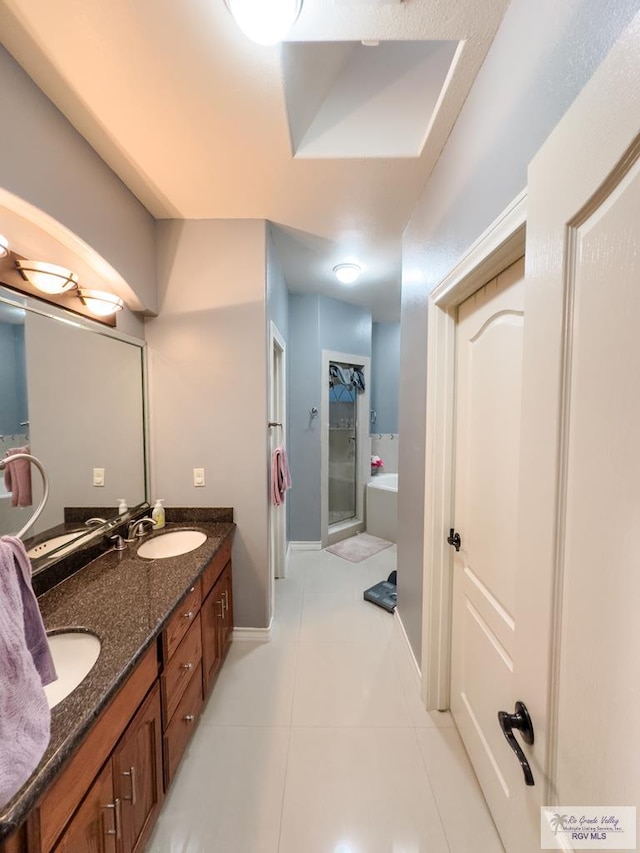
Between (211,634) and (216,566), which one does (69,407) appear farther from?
(211,634)

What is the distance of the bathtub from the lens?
11.9 ft

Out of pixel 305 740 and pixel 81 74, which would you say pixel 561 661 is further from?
pixel 81 74

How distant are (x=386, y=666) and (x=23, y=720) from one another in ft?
5.72

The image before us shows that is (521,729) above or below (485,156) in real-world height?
below

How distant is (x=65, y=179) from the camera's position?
1.30 meters

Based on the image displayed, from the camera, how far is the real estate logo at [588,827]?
43 cm

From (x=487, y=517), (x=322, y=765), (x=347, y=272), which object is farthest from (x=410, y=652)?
(x=347, y=272)

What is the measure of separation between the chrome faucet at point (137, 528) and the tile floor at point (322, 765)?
0.92 meters

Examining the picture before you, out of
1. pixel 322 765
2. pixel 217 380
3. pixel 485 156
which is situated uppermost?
pixel 485 156

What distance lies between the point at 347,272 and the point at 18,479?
8.07ft

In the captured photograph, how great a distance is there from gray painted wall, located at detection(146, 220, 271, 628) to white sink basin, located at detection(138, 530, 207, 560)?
0.70 feet

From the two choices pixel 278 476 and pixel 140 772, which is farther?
pixel 278 476

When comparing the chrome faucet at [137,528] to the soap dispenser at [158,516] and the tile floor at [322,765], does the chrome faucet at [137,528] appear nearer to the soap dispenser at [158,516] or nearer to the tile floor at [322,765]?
the soap dispenser at [158,516]

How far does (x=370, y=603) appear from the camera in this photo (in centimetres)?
249
